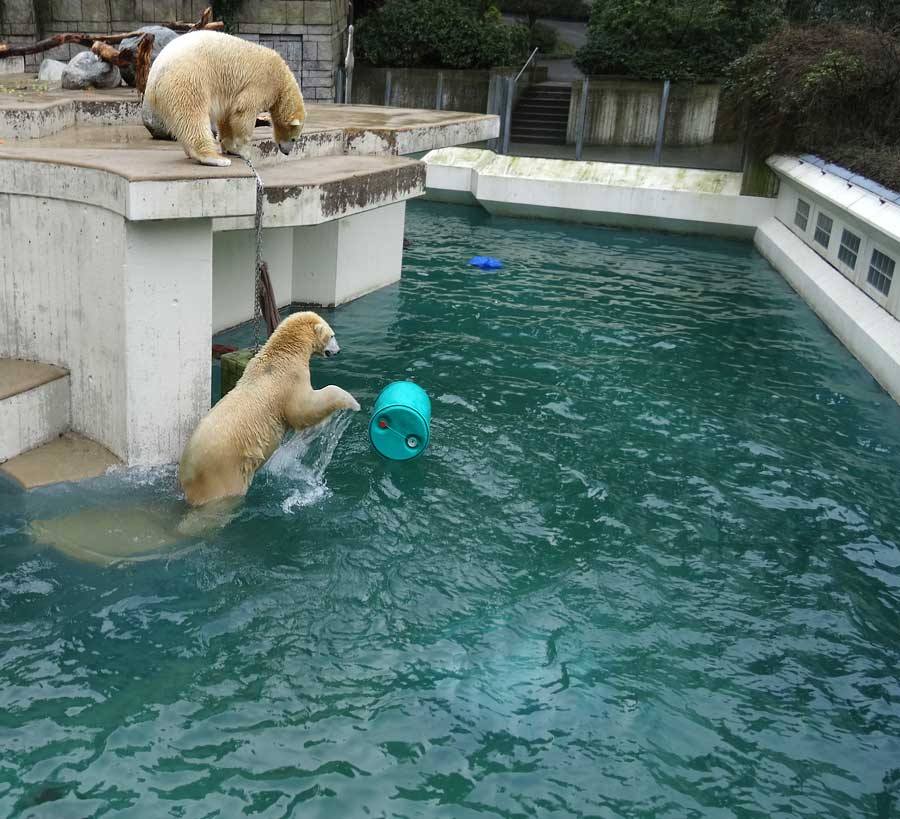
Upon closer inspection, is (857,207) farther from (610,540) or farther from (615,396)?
(610,540)

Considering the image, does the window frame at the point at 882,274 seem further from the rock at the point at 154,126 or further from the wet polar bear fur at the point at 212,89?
the rock at the point at 154,126

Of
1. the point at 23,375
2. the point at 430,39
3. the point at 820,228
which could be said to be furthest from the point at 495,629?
the point at 430,39

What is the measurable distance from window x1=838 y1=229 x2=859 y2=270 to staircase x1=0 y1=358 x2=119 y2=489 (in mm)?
10262

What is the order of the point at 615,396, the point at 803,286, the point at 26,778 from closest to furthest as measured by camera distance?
the point at 26,778
the point at 615,396
the point at 803,286

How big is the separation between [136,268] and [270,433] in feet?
4.73

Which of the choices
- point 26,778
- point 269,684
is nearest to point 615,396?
point 269,684

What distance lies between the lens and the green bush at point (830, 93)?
16812 mm

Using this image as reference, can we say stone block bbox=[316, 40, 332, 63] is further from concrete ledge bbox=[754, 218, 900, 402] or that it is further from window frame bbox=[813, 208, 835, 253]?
window frame bbox=[813, 208, 835, 253]

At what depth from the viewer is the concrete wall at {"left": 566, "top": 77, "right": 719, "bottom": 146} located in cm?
2292

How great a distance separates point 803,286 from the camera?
14.5 metres

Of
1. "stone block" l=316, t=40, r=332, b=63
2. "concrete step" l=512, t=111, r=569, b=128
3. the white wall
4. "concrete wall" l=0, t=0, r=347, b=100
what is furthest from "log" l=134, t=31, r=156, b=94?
"concrete step" l=512, t=111, r=569, b=128

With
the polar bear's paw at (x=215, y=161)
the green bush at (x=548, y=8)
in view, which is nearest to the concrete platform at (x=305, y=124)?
the polar bear's paw at (x=215, y=161)

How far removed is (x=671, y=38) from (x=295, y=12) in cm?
918

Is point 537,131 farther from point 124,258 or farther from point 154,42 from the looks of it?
point 124,258
